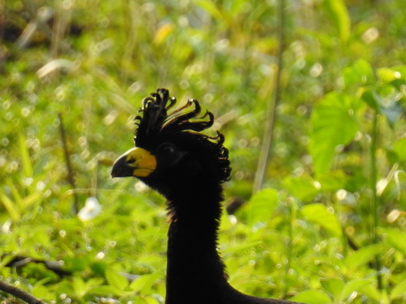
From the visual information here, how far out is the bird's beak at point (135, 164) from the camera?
3.19 m

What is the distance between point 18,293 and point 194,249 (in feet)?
1.88

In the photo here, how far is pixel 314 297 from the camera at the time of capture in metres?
3.11

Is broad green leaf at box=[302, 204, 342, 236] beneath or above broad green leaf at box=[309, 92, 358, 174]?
beneath

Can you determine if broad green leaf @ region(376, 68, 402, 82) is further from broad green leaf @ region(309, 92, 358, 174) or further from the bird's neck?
the bird's neck

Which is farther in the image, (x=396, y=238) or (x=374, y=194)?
(x=374, y=194)

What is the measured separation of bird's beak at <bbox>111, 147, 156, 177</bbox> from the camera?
3186 mm

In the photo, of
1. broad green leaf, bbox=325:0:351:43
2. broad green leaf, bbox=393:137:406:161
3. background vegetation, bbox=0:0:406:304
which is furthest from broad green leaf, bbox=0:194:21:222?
broad green leaf, bbox=325:0:351:43

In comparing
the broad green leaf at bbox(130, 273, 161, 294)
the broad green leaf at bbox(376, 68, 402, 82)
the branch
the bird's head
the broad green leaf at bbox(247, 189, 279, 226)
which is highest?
the broad green leaf at bbox(376, 68, 402, 82)

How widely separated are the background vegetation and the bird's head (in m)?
0.32

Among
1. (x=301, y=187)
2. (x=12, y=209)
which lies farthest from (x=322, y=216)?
(x=12, y=209)

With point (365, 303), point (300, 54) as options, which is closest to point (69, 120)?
point (300, 54)

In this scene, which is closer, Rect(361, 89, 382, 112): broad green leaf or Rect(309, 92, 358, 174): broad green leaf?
Rect(361, 89, 382, 112): broad green leaf

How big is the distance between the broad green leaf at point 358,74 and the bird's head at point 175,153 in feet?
1.97

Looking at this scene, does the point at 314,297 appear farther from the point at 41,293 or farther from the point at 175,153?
the point at 41,293
